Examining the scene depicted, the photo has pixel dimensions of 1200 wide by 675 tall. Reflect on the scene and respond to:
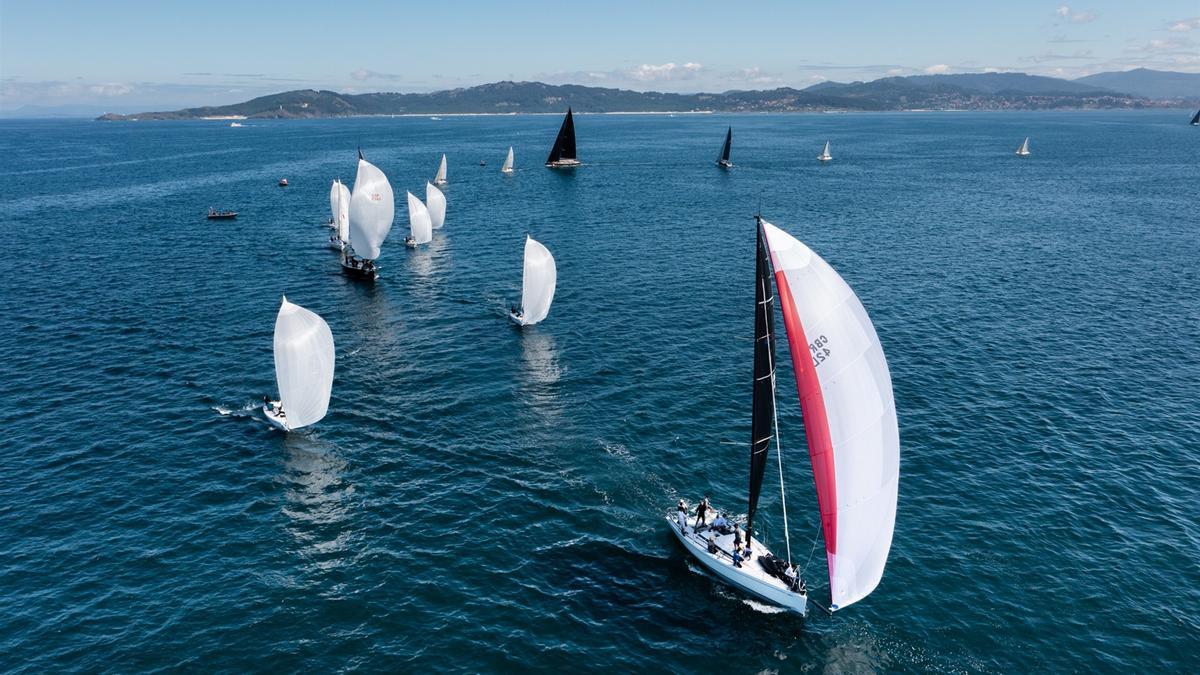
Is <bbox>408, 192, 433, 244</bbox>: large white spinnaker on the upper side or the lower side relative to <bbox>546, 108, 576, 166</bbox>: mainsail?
lower

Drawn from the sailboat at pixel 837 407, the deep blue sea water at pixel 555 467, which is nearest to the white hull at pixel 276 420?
the deep blue sea water at pixel 555 467

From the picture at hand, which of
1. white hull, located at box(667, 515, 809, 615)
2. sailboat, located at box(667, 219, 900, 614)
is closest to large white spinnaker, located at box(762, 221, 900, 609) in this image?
sailboat, located at box(667, 219, 900, 614)

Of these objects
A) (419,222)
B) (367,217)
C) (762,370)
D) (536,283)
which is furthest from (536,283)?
(419,222)

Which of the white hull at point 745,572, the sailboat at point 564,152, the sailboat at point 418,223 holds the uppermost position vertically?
the sailboat at point 564,152

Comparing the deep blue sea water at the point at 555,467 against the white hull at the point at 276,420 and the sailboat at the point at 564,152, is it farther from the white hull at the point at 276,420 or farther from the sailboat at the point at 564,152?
the sailboat at the point at 564,152

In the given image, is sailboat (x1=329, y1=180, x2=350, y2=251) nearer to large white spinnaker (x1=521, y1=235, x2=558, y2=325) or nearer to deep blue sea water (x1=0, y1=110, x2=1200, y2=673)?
deep blue sea water (x1=0, y1=110, x2=1200, y2=673)

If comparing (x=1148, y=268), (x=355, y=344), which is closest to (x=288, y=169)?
(x=355, y=344)
